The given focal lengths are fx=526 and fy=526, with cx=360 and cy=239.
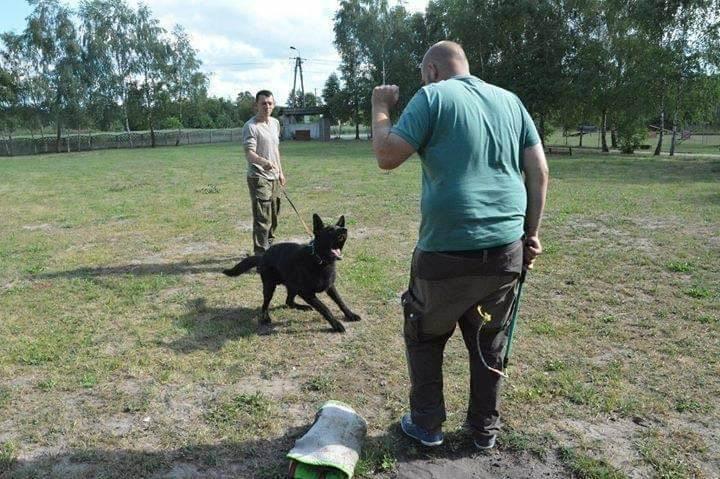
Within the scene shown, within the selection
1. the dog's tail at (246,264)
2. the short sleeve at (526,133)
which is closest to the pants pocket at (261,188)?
the dog's tail at (246,264)

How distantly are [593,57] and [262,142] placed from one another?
94.8ft

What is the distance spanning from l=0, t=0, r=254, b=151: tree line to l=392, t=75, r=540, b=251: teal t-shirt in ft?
144

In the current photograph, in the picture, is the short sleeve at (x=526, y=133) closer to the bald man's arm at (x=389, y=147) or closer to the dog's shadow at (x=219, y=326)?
the bald man's arm at (x=389, y=147)

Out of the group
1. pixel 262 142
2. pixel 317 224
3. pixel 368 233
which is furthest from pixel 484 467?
pixel 368 233

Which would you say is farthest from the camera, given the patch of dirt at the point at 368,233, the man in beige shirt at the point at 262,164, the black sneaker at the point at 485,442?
the patch of dirt at the point at 368,233

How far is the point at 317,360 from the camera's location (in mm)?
4184

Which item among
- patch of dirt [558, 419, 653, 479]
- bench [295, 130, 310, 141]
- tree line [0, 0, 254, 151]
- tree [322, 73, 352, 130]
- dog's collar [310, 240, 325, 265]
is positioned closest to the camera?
patch of dirt [558, 419, 653, 479]

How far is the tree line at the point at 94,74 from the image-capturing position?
42.3 meters

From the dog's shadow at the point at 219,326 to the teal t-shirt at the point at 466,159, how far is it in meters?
2.55

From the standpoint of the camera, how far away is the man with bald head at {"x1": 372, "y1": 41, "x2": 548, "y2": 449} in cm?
242

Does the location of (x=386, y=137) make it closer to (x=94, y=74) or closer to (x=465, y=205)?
(x=465, y=205)

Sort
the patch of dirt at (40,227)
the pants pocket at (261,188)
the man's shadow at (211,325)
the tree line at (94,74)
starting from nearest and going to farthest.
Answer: the man's shadow at (211,325) → the pants pocket at (261,188) → the patch of dirt at (40,227) → the tree line at (94,74)

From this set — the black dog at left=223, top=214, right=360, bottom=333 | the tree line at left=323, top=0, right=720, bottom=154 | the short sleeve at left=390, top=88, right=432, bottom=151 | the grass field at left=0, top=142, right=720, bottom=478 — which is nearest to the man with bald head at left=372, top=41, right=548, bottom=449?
the short sleeve at left=390, top=88, right=432, bottom=151

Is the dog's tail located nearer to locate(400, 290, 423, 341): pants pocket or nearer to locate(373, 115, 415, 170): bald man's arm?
locate(400, 290, 423, 341): pants pocket
